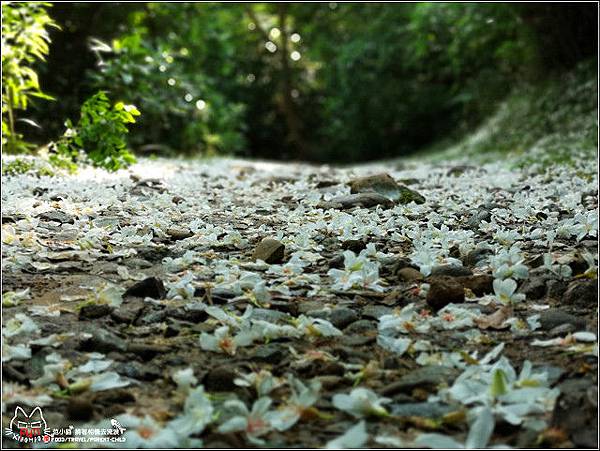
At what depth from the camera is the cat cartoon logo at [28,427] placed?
193 centimetres

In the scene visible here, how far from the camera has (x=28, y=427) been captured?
1.96 metres

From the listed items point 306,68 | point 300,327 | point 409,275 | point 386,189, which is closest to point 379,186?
point 386,189

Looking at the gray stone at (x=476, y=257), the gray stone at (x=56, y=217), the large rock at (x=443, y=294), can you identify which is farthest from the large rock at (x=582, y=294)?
the gray stone at (x=56, y=217)

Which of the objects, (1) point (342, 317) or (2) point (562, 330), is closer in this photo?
(2) point (562, 330)

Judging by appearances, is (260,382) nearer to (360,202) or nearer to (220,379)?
(220,379)

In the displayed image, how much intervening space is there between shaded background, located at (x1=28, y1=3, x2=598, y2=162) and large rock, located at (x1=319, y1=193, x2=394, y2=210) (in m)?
4.34

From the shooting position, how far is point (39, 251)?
3.26 meters

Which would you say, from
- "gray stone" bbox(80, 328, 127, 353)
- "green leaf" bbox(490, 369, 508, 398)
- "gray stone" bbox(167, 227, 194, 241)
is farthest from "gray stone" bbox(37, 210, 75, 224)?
"green leaf" bbox(490, 369, 508, 398)

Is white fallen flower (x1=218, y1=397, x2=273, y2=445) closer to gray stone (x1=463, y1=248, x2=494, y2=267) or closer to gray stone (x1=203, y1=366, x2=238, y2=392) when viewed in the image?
gray stone (x1=203, y1=366, x2=238, y2=392)

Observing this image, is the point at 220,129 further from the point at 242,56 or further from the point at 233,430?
the point at 233,430

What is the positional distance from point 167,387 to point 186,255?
1.14 meters

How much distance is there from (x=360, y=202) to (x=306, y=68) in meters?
16.6

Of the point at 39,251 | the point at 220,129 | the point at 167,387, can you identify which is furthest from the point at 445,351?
the point at 220,129

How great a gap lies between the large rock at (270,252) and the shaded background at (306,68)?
536cm
